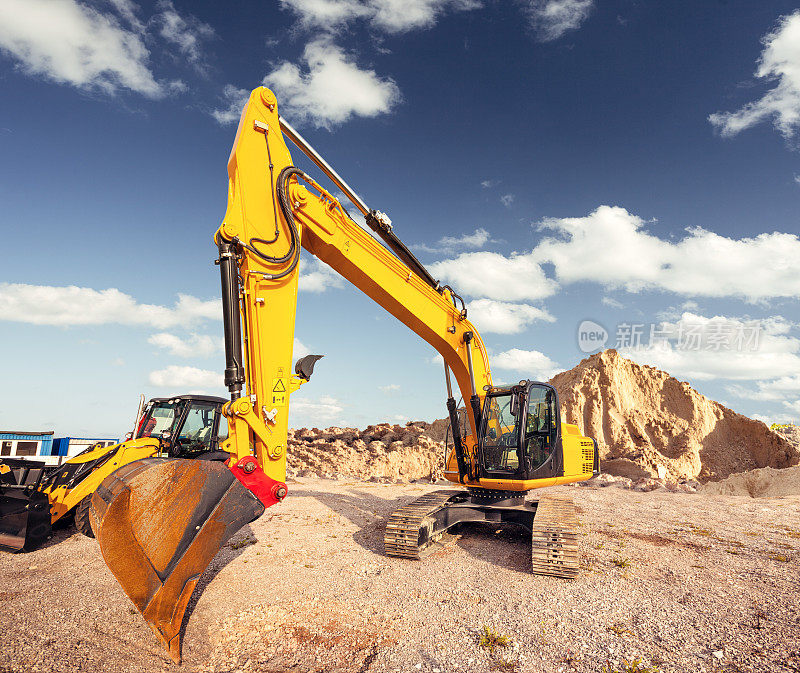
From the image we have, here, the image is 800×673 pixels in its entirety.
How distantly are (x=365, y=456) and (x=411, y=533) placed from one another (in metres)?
15.0

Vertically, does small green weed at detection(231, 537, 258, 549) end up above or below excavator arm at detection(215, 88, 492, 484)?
below

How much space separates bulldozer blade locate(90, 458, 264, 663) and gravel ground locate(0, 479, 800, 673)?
557 mm

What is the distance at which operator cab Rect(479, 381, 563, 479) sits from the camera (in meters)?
7.71

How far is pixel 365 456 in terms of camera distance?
21781mm

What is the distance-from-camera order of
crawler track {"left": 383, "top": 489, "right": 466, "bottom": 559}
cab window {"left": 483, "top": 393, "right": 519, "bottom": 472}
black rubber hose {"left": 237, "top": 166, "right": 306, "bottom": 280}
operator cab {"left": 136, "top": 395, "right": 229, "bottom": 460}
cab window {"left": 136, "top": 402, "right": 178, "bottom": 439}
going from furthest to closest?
cab window {"left": 136, "top": 402, "right": 178, "bottom": 439}
operator cab {"left": 136, "top": 395, "right": 229, "bottom": 460}
cab window {"left": 483, "top": 393, "right": 519, "bottom": 472}
crawler track {"left": 383, "top": 489, "right": 466, "bottom": 559}
black rubber hose {"left": 237, "top": 166, "right": 306, "bottom": 280}

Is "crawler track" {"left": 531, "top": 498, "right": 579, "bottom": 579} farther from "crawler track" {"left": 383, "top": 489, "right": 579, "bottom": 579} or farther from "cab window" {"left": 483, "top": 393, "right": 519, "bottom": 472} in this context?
"cab window" {"left": 483, "top": 393, "right": 519, "bottom": 472}

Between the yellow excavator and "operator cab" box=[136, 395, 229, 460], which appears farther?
"operator cab" box=[136, 395, 229, 460]

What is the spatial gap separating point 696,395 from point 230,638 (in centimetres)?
2930

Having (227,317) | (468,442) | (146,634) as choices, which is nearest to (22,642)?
(146,634)

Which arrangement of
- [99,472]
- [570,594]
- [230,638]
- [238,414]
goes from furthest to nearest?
[99,472] < [570,594] < [238,414] < [230,638]

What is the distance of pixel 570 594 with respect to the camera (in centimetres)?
569

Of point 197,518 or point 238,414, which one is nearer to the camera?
point 197,518

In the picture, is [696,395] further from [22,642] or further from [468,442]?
[22,642]

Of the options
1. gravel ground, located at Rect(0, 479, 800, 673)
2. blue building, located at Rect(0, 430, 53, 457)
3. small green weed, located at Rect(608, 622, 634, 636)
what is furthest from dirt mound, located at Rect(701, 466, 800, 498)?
blue building, located at Rect(0, 430, 53, 457)
